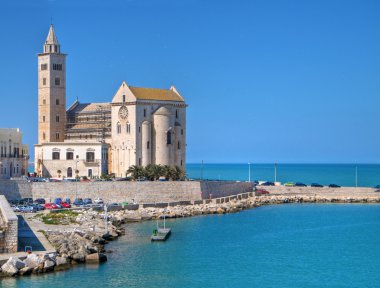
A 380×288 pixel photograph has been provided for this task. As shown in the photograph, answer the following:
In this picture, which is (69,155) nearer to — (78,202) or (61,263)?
(78,202)

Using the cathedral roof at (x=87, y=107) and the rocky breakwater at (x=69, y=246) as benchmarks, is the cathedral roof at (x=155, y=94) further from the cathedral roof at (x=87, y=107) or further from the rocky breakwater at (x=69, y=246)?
the rocky breakwater at (x=69, y=246)

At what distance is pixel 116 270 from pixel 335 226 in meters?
31.2

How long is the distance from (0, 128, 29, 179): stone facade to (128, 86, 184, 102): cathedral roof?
47.3ft

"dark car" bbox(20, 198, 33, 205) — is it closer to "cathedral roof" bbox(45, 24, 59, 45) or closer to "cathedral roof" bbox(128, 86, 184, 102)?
"cathedral roof" bbox(128, 86, 184, 102)

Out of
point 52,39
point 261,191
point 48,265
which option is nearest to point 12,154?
point 52,39

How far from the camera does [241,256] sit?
5756 centimetres

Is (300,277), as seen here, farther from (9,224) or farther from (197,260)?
(9,224)

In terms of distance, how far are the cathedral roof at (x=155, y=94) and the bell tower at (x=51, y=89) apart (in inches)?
410

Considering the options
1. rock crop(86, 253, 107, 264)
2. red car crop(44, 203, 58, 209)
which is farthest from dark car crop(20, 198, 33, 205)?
rock crop(86, 253, 107, 264)

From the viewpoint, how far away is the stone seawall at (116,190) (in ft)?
266

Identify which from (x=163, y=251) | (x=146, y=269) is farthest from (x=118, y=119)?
(x=146, y=269)

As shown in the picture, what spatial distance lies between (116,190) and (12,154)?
49.1ft

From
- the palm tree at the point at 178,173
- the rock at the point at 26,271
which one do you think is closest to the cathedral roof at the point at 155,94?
the palm tree at the point at 178,173

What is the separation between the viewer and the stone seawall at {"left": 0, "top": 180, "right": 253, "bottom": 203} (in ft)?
266
